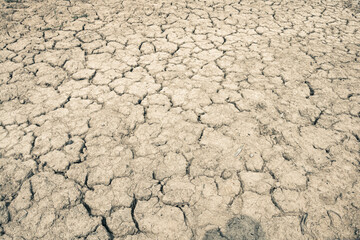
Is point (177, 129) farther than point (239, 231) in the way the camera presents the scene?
Yes

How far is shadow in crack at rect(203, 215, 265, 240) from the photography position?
132 centimetres

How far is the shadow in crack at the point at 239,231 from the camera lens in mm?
1317

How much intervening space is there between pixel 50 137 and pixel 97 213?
2.60ft

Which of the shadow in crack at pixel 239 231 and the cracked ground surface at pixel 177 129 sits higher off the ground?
the cracked ground surface at pixel 177 129

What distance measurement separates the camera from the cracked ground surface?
1.41m

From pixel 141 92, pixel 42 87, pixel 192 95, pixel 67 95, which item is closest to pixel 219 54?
pixel 192 95

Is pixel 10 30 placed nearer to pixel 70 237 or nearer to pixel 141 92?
pixel 141 92

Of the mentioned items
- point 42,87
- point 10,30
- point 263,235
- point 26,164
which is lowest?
point 263,235

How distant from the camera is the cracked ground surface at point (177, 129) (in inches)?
55.4

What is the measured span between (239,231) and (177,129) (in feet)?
2.93

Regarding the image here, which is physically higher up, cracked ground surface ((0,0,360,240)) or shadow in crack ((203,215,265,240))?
cracked ground surface ((0,0,360,240))

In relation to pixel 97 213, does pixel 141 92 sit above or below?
above

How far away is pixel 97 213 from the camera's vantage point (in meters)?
1.42

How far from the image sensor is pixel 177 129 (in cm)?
192
